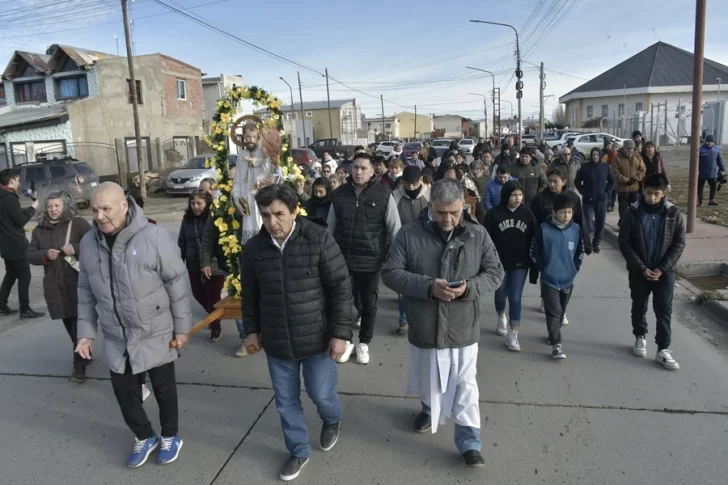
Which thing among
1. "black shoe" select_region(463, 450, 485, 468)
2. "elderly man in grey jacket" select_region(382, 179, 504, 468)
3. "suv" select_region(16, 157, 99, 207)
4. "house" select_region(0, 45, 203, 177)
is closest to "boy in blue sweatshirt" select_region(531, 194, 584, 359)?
"elderly man in grey jacket" select_region(382, 179, 504, 468)

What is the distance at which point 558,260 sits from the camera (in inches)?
196

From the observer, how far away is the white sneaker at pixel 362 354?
197 inches

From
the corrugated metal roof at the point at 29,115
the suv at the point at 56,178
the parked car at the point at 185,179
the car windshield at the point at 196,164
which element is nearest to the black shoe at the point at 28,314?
the suv at the point at 56,178

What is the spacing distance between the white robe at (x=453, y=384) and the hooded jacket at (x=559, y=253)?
76.6 inches

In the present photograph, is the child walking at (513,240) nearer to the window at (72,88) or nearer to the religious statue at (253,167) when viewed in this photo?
the religious statue at (253,167)

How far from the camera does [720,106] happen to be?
3466cm

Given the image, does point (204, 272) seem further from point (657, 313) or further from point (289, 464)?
point (657, 313)

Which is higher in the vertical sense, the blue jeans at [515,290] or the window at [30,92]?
the window at [30,92]

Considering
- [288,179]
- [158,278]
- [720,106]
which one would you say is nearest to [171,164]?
[288,179]

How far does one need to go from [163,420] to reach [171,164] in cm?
2774

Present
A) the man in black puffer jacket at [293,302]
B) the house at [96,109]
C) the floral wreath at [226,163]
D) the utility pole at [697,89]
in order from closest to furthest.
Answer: the man in black puffer jacket at [293,302]
the floral wreath at [226,163]
the utility pole at [697,89]
the house at [96,109]

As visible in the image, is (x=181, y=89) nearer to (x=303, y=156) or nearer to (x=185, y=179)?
(x=303, y=156)

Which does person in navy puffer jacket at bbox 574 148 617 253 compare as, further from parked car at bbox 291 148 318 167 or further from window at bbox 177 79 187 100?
window at bbox 177 79 187 100

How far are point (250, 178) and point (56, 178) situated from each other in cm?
1522
